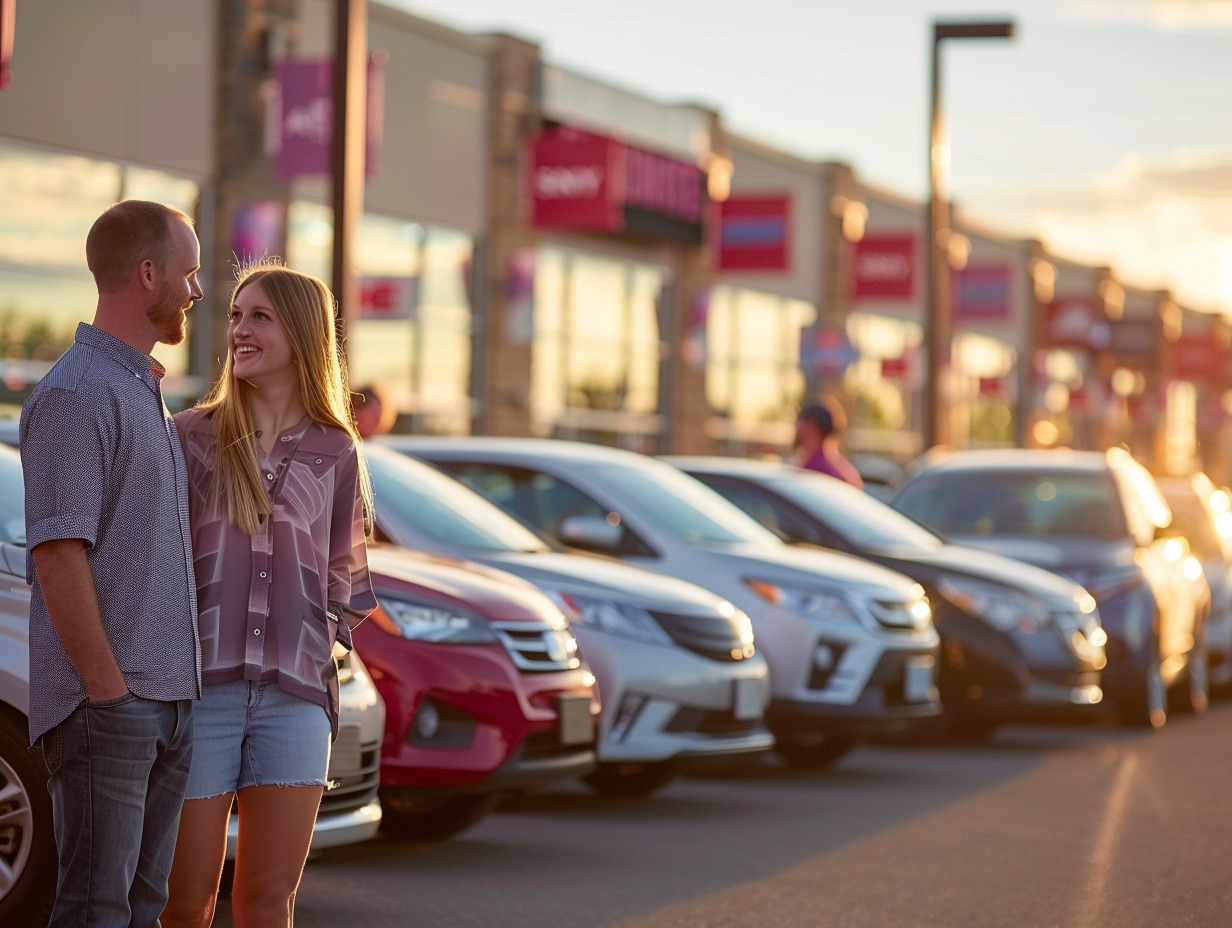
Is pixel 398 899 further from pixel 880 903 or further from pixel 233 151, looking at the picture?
pixel 233 151

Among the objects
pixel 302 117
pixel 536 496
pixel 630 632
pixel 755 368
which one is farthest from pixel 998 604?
pixel 755 368

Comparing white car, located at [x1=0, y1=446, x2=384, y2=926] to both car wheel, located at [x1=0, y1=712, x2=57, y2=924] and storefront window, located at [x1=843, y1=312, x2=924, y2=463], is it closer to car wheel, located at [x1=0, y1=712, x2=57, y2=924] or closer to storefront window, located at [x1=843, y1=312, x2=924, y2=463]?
car wheel, located at [x1=0, y1=712, x2=57, y2=924]

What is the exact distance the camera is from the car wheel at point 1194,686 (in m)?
15.5

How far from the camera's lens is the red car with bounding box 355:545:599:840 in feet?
25.6

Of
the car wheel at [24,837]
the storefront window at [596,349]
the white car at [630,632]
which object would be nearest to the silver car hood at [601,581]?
the white car at [630,632]

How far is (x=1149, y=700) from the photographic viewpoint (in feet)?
46.1

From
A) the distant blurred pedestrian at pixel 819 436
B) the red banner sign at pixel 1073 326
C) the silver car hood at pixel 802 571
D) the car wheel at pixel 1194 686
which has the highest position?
the red banner sign at pixel 1073 326

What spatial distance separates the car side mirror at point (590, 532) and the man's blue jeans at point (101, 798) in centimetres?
618

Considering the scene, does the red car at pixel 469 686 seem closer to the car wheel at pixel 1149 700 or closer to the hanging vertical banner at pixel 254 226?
the car wheel at pixel 1149 700

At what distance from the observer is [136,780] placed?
3.86m

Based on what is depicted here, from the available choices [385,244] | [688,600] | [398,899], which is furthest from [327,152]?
[398,899]

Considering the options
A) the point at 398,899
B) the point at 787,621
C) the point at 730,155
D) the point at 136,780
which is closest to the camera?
the point at 136,780

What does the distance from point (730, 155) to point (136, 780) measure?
30319 millimetres

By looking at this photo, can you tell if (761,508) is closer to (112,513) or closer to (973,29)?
(112,513)
